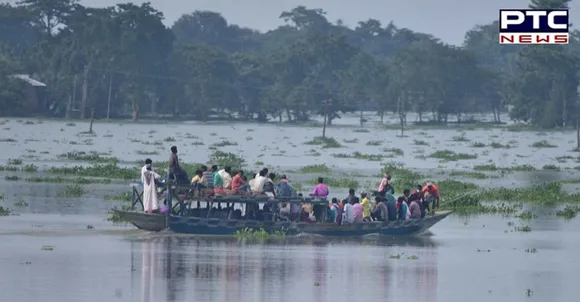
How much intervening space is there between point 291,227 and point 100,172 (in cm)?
2158

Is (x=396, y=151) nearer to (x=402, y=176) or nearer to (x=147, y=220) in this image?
(x=402, y=176)

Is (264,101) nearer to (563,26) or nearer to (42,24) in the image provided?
(42,24)

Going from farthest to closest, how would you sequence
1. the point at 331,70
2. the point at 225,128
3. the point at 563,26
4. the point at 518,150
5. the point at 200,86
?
1. the point at 331,70
2. the point at 200,86
3. the point at 225,128
4. the point at 518,150
5. the point at 563,26

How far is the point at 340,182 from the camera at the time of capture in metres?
53.8

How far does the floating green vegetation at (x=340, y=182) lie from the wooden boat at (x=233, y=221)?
15202 millimetres

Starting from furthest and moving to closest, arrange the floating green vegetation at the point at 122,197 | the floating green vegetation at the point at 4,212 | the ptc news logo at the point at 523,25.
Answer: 1. the ptc news logo at the point at 523,25
2. the floating green vegetation at the point at 122,197
3. the floating green vegetation at the point at 4,212

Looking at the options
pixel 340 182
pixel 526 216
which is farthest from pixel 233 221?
pixel 340 182

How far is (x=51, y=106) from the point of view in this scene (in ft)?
427

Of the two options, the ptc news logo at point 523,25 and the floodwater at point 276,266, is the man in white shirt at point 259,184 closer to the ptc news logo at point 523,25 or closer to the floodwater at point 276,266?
the floodwater at point 276,266

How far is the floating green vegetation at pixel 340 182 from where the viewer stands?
52.2 metres

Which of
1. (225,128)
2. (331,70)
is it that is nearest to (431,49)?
(331,70)

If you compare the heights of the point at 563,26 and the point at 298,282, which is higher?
the point at 563,26

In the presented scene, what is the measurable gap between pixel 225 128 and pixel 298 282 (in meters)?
98.7

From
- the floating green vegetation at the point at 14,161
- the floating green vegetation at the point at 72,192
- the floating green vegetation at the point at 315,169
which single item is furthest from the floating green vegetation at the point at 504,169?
the floating green vegetation at the point at 72,192
